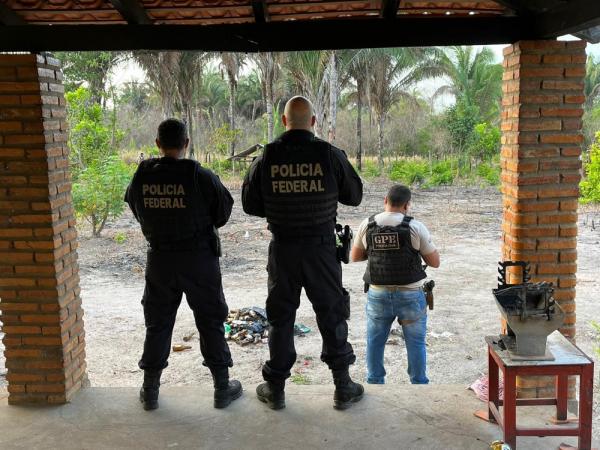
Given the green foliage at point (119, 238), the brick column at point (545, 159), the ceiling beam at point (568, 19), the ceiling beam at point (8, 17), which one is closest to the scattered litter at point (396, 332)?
the brick column at point (545, 159)

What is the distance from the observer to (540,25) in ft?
13.0

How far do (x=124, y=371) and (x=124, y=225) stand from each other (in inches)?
381

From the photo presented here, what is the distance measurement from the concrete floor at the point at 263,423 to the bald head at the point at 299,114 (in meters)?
1.85

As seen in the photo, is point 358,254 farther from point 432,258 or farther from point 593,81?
point 593,81

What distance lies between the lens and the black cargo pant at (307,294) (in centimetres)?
392

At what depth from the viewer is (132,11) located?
4.12 metres

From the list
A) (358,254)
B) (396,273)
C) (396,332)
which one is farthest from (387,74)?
(396,273)

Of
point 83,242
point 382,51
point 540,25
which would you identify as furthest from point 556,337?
point 382,51

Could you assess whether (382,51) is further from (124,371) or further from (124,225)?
(124,371)

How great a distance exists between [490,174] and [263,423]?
806 inches

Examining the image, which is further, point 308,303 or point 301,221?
point 308,303

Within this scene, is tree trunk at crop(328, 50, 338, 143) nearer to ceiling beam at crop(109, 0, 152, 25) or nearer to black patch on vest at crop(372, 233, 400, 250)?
black patch on vest at crop(372, 233, 400, 250)

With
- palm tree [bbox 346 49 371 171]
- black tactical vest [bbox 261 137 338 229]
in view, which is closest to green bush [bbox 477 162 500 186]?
palm tree [bbox 346 49 371 171]

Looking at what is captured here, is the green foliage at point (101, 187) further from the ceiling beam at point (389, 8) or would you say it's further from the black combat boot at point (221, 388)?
the ceiling beam at point (389, 8)
